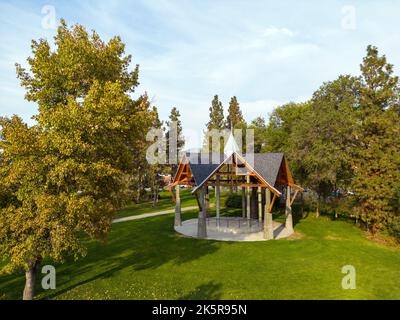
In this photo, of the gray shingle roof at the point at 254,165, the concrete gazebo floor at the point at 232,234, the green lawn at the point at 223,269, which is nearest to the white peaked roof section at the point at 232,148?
the gray shingle roof at the point at 254,165

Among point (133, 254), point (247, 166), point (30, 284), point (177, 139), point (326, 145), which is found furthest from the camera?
point (177, 139)

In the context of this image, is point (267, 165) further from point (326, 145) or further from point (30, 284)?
point (30, 284)

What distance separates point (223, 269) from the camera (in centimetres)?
1809

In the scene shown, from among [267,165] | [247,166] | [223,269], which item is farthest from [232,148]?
[223,269]

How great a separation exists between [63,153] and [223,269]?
1164 centimetres

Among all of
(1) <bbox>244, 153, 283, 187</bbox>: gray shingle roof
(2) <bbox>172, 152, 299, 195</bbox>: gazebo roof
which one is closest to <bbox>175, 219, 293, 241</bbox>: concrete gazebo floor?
(2) <bbox>172, 152, 299, 195</bbox>: gazebo roof

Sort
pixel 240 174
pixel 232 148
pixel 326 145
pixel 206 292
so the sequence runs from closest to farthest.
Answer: pixel 206 292
pixel 240 174
pixel 326 145
pixel 232 148

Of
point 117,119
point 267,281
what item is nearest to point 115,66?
point 117,119

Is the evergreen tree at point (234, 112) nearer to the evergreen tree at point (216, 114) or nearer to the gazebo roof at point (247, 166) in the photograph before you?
the evergreen tree at point (216, 114)

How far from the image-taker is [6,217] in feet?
39.5

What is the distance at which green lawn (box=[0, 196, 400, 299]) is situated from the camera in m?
14.6

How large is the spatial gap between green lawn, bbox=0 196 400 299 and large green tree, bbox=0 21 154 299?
11.2 ft

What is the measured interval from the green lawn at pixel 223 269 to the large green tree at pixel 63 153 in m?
3.42

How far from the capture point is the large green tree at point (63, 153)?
11.7 metres
